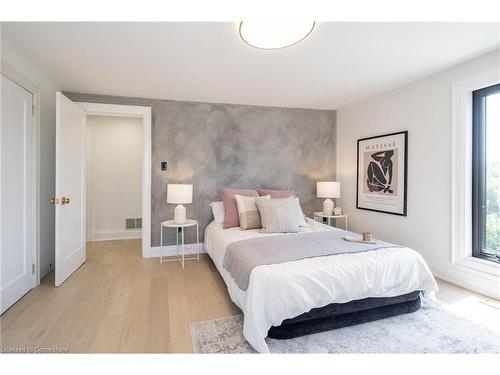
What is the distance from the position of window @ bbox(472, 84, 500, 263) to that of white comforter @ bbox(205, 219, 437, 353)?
3.05ft

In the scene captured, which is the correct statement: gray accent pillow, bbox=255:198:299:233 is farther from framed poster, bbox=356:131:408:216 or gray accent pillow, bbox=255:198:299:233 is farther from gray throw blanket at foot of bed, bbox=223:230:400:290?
framed poster, bbox=356:131:408:216

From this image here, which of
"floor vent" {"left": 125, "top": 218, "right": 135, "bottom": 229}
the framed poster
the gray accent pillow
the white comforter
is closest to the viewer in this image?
the white comforter

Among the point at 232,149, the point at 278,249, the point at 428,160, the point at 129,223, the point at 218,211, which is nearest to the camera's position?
the point at 278,249

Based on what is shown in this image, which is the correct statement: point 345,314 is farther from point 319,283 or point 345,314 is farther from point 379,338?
point 319,283

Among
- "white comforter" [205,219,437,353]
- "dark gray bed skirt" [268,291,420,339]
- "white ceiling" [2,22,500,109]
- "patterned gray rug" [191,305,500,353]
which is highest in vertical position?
"white ceiling" [2,22,500,109]

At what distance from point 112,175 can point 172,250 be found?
6.70 ft

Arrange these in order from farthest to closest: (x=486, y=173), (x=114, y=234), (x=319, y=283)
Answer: (x=114, y=234) → (x=486, y=173) → (x=319, y=283)

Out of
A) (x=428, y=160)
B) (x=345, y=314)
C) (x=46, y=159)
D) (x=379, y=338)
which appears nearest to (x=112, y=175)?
(x=46, y=159)

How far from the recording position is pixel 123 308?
7.14 ft

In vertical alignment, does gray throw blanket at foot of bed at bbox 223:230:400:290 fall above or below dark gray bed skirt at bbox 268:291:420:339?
above

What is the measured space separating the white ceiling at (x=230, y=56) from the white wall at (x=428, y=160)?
16 centimetres

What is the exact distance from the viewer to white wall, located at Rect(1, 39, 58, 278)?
2699mm

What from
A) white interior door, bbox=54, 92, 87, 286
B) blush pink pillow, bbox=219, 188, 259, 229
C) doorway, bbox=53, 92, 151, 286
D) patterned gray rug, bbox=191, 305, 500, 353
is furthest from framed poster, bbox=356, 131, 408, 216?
white interior door, bbox=54, 92, 87, 286

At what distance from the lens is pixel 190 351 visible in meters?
1.62
